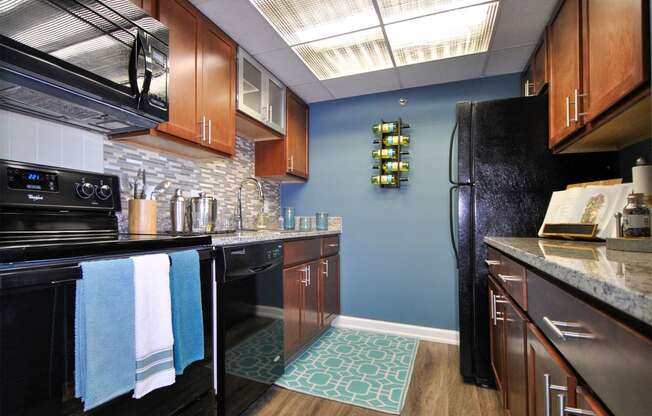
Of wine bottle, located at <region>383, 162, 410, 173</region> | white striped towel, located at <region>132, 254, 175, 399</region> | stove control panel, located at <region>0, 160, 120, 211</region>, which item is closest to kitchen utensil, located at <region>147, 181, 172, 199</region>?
stove control panel, located at <region>0, 160, 120, 211</region>

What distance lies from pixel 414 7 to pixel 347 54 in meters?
0.64

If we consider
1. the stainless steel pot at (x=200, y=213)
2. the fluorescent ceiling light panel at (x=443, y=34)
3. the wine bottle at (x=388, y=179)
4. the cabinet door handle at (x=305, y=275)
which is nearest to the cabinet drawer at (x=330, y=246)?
the cabinet door handle at (x=305, y=275)

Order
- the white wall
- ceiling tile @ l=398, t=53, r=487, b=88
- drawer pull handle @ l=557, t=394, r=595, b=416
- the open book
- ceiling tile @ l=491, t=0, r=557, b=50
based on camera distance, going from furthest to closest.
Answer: ceiling tile @ l=398, t=53, r=487, b=88 → ceiling tile @ l=491, t=0, r=557, b=50 → the open book → the white wall → drawer pull handle @ l=557, t=394, r=595, b=416

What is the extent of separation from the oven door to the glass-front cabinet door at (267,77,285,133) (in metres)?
1.95

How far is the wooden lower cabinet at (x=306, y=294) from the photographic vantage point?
2061 millimetres

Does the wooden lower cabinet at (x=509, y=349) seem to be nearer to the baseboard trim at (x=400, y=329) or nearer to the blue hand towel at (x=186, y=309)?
the baseboard trim at (x=400, y=329)

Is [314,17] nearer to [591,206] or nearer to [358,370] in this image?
[591,206]

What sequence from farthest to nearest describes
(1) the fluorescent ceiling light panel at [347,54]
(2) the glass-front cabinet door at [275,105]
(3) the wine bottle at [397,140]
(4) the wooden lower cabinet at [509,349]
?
(3) the wine bottle at [397,140], (2) the glass-front cabinet door at [275,105], (1) the fluorescent ceiling light panel at [347,54], (4) the wooden lower cabinet at [509,349]

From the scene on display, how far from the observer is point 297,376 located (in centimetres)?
199

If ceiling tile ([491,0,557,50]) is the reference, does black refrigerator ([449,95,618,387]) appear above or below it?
below

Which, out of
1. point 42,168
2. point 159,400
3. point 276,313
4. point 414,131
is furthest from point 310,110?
point 159,400

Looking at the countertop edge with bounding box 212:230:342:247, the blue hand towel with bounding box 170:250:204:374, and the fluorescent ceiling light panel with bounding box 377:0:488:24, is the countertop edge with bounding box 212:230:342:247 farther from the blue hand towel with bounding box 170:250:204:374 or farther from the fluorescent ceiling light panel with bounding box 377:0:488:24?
the fluorescent ceiling light panel with bounding box 377:0:488:24

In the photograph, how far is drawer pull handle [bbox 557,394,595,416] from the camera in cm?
58

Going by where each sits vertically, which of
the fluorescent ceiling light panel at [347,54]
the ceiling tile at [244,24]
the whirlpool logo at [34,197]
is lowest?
the whirlpool logo at [34,197]
